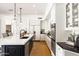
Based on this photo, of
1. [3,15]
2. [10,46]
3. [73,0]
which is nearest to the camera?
[10,46]

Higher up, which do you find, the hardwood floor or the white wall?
the white wall

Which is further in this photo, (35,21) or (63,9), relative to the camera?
(35,21)

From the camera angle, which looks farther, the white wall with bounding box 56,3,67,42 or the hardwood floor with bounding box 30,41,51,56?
the hardwood floor with bounding box 30,41,51,56

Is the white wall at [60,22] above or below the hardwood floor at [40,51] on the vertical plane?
above

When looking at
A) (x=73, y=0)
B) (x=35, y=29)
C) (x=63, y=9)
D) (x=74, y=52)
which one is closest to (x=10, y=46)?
(x=74, y=52)

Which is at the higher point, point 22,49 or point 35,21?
point 35,21

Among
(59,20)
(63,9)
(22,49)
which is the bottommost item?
(22,49)

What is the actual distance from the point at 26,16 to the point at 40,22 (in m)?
1.64

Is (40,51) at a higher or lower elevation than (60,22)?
lower

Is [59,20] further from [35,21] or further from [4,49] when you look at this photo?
[35,21]

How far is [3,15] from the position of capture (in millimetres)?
13781

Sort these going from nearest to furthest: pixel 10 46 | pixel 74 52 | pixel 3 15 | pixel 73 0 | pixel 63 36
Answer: pixel 74 52 < pixel 10 46 < pixel 73 0 < pixel 63 36 < pixel 3 15

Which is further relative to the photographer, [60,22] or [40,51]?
[40,51]

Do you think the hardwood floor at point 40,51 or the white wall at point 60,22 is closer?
the white wall at point 60,22
